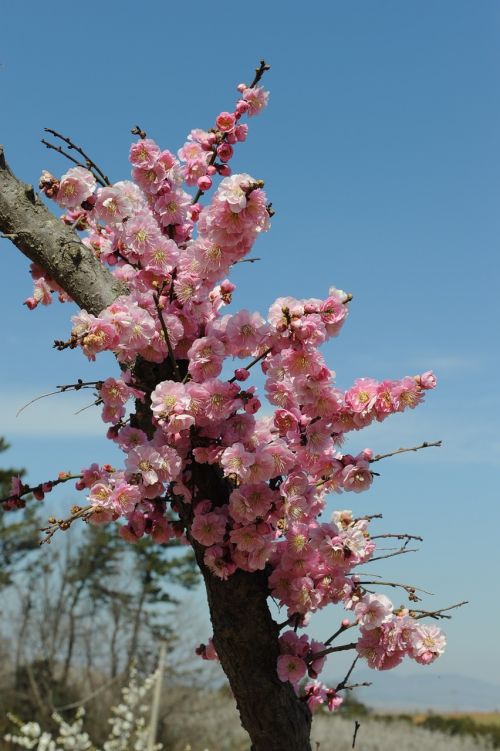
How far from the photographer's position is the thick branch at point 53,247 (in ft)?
8.56

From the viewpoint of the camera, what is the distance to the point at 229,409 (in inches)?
92.1

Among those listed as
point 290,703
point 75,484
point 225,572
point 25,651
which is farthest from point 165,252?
point 25,651

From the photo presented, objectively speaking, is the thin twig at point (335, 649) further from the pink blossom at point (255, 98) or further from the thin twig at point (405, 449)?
the pink blossom at point (255, 98)

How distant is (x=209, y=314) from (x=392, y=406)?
2.10 ft

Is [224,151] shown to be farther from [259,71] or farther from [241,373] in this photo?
[241,373]

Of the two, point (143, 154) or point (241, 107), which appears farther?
point (241, 107)

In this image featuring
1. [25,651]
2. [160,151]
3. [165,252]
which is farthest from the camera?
[25,651]

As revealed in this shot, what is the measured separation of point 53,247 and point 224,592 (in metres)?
1.25

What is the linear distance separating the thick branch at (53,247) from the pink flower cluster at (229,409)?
0.08 metres

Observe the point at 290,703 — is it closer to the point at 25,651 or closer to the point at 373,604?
the point at 373,604

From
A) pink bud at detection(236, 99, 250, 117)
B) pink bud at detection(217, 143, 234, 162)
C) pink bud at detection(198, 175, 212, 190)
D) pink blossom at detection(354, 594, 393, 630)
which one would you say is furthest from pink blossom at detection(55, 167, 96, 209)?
pink blossom at detection(354, 594, 393, 630)

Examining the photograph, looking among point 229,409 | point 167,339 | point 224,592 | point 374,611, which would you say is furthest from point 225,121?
point 374,611

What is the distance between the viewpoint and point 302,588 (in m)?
2.55


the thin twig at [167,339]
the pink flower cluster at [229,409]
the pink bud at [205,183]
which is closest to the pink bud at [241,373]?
the pink flower cluster at [229,409]
